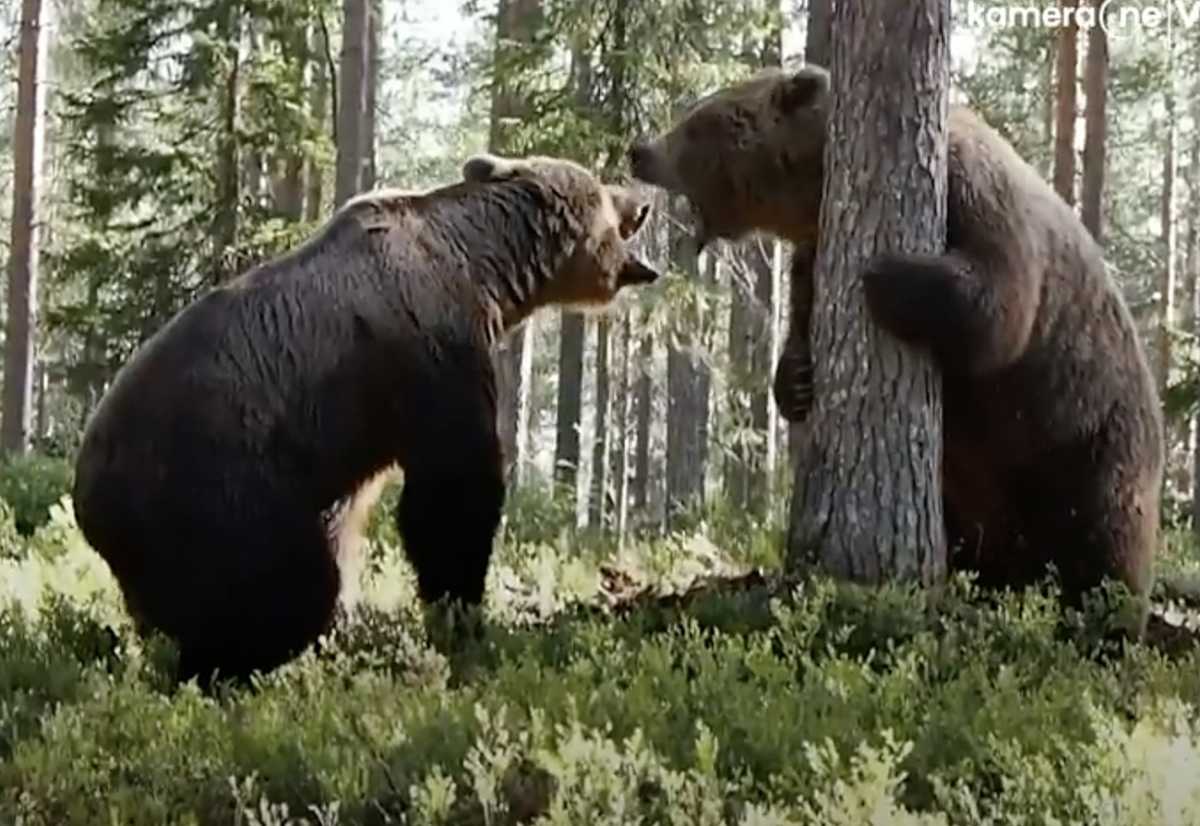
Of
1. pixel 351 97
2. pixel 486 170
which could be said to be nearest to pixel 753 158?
pixel 486 170

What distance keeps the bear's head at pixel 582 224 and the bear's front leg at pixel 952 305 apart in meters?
1.86

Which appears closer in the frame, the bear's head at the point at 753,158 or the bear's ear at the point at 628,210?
the bear's head at the point at 753,158

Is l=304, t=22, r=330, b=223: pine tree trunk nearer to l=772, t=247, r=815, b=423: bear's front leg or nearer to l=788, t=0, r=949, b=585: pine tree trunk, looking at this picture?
l=772, t=247, r=815, b=423: bear's front leg

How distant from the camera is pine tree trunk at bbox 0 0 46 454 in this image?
20641 mm

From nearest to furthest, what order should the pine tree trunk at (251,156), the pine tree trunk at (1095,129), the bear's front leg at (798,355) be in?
the bear's front leg at (798,355) < the pine tree trunk at (1095,129) < the pine tree trunk at (251,156)

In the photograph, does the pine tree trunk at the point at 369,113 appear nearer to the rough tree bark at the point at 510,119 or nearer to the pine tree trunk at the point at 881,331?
the rough tree bark at the point at 510,119

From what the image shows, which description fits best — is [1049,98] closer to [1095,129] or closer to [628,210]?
[1095,129]

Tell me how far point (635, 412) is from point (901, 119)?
25.9m

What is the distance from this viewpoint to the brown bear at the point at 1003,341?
20.4 ft

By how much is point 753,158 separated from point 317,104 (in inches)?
734

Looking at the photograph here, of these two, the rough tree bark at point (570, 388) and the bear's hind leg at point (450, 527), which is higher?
the bear's hind leg at point (450, 527)

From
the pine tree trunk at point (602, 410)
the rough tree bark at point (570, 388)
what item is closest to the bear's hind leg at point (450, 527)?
the pine tree trunk at point (602, 410)

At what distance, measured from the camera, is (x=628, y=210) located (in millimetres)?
8039

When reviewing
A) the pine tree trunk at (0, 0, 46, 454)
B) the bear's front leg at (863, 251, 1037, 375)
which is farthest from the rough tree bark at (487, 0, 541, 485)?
the bear's front leg at (863, 251, 1037, 375)
